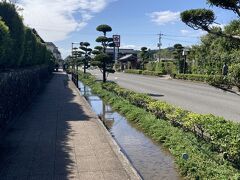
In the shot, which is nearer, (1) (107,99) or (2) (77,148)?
(2) (77,148)

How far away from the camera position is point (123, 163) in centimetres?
820

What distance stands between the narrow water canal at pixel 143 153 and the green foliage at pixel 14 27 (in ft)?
18.5

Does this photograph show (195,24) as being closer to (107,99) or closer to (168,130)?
(168,130)

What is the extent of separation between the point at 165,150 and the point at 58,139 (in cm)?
304

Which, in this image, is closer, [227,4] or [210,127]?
[227,4]

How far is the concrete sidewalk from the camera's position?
294 inches

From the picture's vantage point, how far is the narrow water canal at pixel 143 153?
8.38 meters

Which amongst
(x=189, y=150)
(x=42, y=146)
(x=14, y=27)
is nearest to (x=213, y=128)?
(x=189, y=150)

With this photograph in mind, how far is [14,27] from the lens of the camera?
17.8 m

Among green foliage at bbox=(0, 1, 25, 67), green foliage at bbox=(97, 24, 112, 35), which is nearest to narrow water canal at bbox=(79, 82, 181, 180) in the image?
green foliage at bbox=(0, 1, 25, 67)

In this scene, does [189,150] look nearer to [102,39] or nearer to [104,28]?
[104,28]

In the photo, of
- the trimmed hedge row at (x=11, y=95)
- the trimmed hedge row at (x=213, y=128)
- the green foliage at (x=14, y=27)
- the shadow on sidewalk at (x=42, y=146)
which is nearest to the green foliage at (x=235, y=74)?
the trimmed hedge row at (x=213, y=128)

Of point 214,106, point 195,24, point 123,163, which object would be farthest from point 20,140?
point 214,106

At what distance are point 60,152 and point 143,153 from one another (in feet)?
7.81
